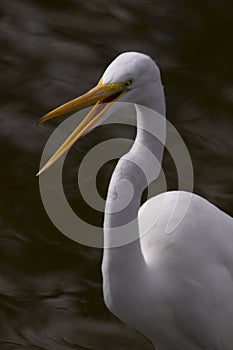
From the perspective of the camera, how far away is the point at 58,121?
3.97 meters

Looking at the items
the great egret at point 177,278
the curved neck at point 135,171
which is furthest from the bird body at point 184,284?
the curved neck at point 135,171

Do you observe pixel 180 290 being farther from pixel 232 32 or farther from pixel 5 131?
pixel 232 32

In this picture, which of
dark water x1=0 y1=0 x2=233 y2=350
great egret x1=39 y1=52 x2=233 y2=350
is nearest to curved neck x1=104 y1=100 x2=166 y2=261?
great egret x1=39 y1=52 x2=233 y2=350

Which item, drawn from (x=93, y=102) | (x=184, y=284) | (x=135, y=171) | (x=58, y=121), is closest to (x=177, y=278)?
(x=184, y=284)

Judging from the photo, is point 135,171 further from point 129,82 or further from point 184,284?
point 184,284

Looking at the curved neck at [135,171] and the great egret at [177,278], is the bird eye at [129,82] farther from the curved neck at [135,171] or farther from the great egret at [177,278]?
the great egret at [177,278]

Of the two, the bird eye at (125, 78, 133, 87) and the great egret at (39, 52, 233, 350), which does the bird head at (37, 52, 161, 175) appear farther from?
the great egret at (39, 52, 233, 350)

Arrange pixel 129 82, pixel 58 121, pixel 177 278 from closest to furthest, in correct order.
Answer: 1. pixel 129 82
2. pixel 177 278
3. pixel 58 121

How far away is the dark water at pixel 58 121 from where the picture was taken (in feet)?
10.4

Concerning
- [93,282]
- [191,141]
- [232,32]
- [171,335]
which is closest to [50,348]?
[93,282]

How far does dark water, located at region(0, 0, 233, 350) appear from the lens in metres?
3.17

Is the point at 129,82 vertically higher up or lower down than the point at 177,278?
higher up

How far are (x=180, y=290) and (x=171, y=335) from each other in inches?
6.9

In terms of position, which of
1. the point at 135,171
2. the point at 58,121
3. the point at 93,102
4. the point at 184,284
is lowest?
the point at 58,121
